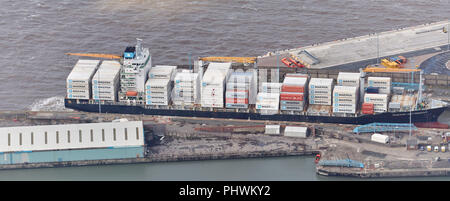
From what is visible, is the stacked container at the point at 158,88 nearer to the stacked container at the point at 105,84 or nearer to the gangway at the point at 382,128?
the stacked container at the point at 105,84

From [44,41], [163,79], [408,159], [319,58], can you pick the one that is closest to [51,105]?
[163,79]

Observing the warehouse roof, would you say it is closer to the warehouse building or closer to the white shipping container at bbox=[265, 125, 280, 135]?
the warehouse building

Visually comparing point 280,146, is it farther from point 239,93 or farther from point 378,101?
point 378,101

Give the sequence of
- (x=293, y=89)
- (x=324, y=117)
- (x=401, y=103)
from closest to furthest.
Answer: (x=324, y=117) < (x=293, y=89) < (x=401, y=103)

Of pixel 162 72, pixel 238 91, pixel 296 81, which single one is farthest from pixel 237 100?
pixel 162 72

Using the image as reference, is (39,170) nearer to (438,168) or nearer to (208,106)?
(208,106)

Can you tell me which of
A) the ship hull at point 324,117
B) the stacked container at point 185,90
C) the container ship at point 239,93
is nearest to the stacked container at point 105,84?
the container ship at point 239,93
